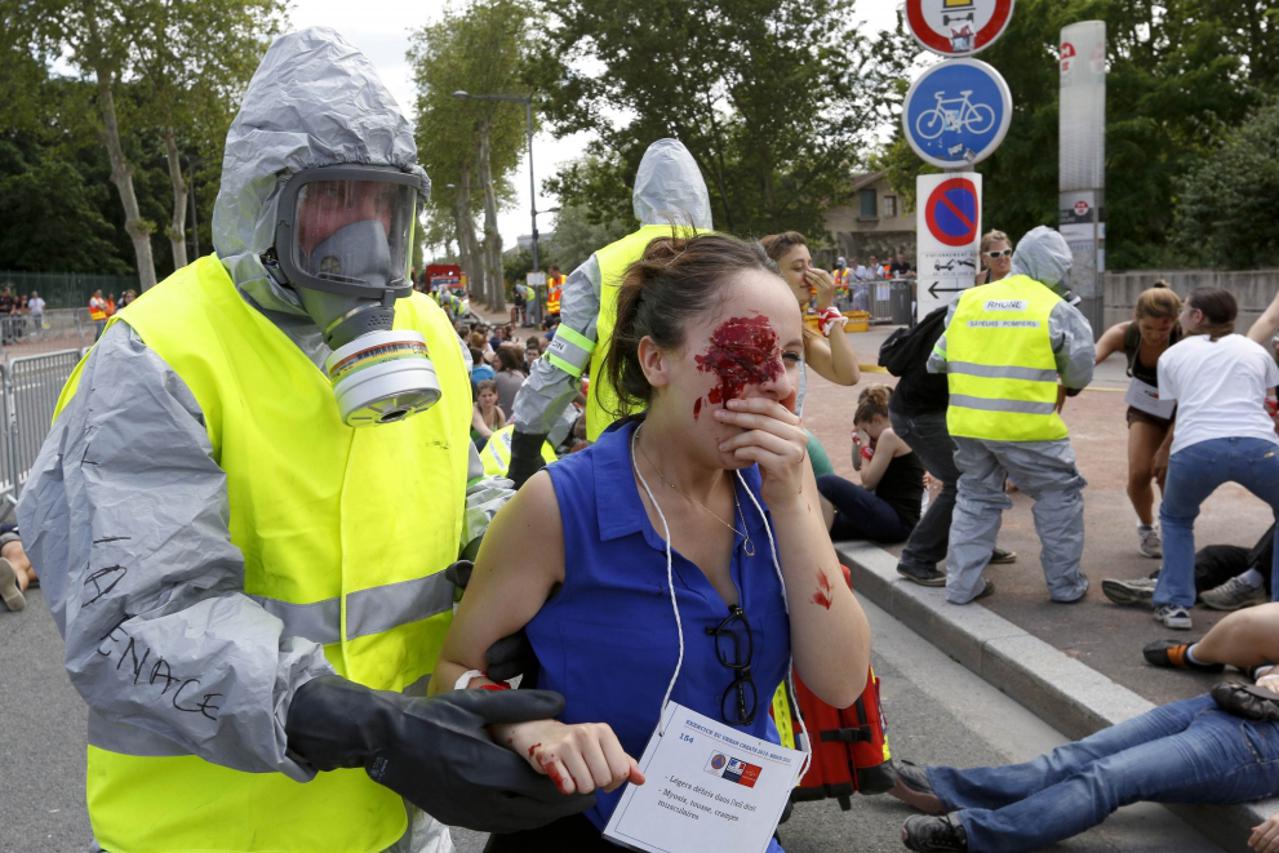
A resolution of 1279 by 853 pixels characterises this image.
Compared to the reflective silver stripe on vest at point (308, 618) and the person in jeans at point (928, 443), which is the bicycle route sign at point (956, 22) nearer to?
the person in jeans at point (928, 443)

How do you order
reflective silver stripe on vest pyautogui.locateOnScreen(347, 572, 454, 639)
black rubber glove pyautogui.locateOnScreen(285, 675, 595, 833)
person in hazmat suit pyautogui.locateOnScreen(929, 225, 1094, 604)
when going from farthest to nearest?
person in hazmat suit pyautogui.locateOnScreen(929, 225, 1094, 604) → reflective silver stripe on vest pyautogui.locateOnScreen(347, 572, 454, 639) → black rubber glove pyautogui.locateOnScreen(285, 675, 595, 833)

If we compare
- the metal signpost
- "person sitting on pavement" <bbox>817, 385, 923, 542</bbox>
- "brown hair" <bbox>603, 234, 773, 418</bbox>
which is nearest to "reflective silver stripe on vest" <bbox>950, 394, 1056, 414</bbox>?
"person sitting on pavement" <bbox>817, 385, 923, 542</bbox>

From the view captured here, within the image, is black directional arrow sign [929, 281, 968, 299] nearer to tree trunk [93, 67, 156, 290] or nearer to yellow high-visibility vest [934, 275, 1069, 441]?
yellow high-visibility vest [934, 275, 1069, 441]

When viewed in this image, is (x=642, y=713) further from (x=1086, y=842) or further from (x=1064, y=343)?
(x=1064, y=343)

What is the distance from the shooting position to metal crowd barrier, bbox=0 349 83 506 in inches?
400

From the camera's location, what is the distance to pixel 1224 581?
6.53 metres

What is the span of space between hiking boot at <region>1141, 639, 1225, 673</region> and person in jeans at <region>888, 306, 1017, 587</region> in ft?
6.13

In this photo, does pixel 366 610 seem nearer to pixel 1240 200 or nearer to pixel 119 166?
pixel 1240 200

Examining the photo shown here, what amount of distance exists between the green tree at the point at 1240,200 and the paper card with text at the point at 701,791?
19.3 m

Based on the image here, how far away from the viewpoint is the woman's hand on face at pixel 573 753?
1706mm

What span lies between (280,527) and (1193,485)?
5121 mm

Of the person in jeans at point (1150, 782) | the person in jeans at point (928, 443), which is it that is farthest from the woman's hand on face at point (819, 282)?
the person in jeans at point (1150, 782)

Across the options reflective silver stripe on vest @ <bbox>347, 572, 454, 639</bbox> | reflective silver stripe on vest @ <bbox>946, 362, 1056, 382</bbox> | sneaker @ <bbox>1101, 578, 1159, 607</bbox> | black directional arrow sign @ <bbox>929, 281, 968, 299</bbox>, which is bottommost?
sneaker @ <bbox>1101, 578, 1159, 607</bbox>

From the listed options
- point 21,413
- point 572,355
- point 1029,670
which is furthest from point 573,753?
point 21,413
